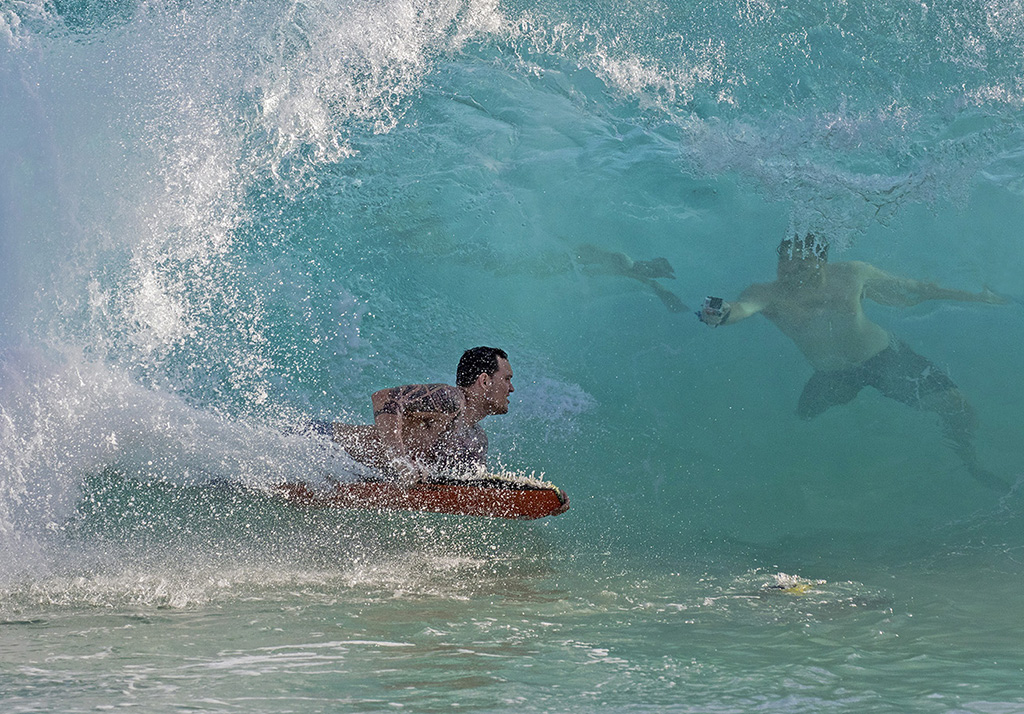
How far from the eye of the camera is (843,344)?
7.48m

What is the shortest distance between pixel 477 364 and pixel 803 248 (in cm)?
415

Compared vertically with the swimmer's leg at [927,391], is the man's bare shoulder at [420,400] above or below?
below

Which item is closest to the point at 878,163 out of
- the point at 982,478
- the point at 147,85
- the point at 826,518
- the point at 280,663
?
the point at 982,478

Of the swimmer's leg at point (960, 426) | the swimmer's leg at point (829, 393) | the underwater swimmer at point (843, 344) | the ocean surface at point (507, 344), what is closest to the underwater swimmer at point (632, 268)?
the ocean surface at point (507, 344)

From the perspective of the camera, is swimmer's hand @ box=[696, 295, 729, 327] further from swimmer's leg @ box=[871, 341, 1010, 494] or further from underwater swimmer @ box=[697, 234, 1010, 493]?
swimmer's leg @ box=[871, 341, 1010, 494]

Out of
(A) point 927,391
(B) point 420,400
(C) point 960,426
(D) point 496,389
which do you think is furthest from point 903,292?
(B) point 420,400

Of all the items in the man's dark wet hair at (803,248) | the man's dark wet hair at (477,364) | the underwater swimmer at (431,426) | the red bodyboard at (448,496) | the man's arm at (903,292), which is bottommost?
the red bodyboard at (448,496)

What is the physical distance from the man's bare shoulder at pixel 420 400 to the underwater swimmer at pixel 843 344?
13.2ft

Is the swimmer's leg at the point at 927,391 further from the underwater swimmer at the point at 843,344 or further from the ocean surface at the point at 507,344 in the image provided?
the ocean surface at the point at 507,344

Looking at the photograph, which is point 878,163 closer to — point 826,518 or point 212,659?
point 826,518

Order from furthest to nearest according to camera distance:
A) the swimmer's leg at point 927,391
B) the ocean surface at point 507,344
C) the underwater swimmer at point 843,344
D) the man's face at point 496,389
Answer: the underwater swimmer at point 843,344 → the swimmer's leg at point 927,391 → the man's face at point 496,389 → the ocean surface at point 507,344

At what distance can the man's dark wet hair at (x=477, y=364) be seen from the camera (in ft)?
16.3

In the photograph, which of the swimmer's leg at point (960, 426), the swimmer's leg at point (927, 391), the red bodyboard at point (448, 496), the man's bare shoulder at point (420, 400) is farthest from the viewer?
the swimmer's leg at point (927, 391)

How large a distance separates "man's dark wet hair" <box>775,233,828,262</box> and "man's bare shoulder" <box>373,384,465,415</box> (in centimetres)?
437
